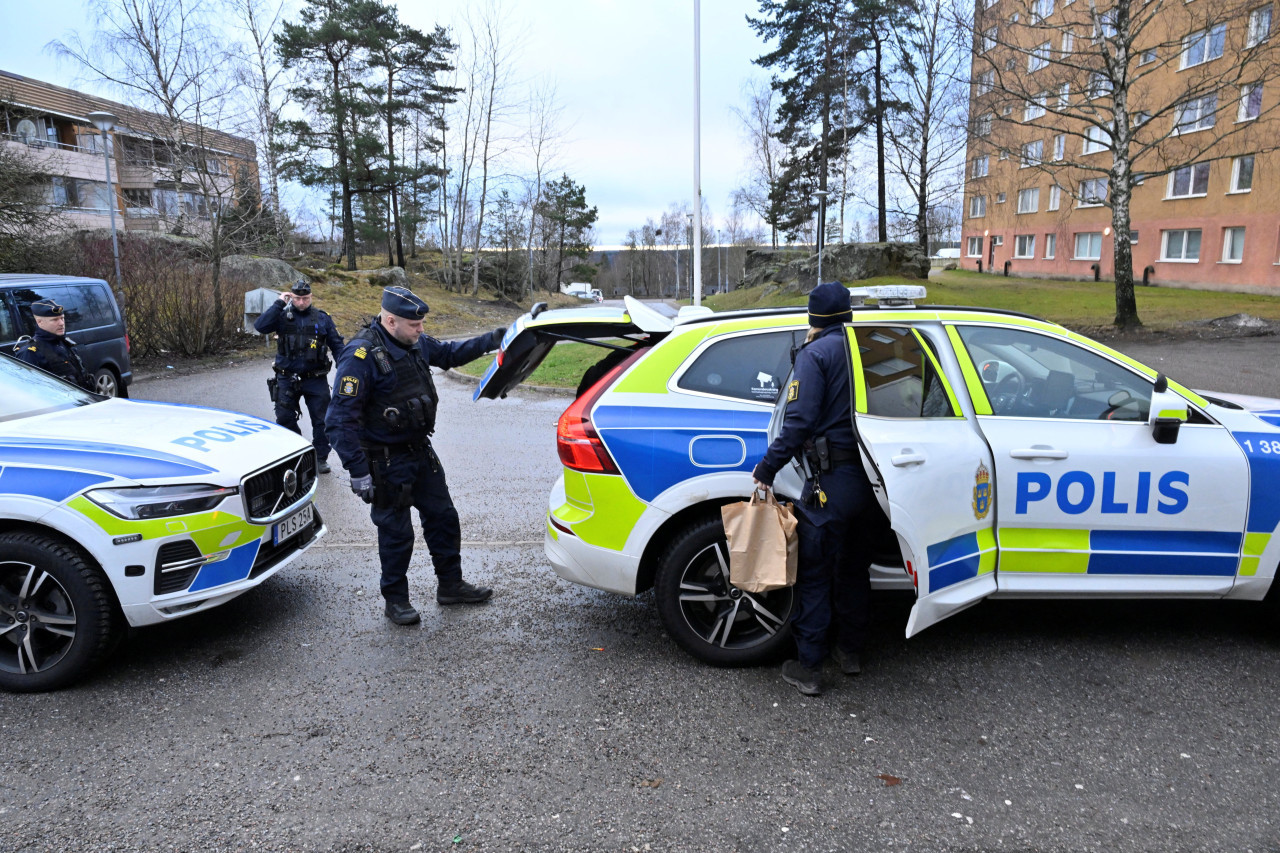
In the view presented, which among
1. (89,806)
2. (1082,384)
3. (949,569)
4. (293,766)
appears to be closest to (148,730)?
(89,806)

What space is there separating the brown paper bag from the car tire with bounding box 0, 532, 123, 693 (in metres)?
2.86

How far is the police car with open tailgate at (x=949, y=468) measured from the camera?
11.3 feet

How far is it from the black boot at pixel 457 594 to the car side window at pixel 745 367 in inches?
73.8

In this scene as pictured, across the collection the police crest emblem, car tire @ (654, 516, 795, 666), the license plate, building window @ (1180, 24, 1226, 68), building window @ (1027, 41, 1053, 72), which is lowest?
car tire @ (654, 516, 795, 666)

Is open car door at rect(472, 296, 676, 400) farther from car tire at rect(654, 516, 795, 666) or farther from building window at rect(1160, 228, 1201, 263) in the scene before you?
building window at rect(1160, 228, 1201, 263)

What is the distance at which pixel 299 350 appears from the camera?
764 cm

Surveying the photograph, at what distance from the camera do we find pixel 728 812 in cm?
270

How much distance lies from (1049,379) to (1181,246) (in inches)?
1278

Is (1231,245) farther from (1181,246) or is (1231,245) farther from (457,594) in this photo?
(457,594)

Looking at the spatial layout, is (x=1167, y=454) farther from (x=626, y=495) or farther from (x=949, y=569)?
(x=626, y=495)

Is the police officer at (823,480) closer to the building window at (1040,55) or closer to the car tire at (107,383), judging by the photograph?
the car tire at (107,383)

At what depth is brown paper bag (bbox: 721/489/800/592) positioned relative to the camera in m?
3.32

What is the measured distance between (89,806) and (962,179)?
38.3 metres

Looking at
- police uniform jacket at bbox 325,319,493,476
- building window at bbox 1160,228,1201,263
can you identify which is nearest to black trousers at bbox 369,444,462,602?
police uniform jacket at bbox 325,319,493,476
